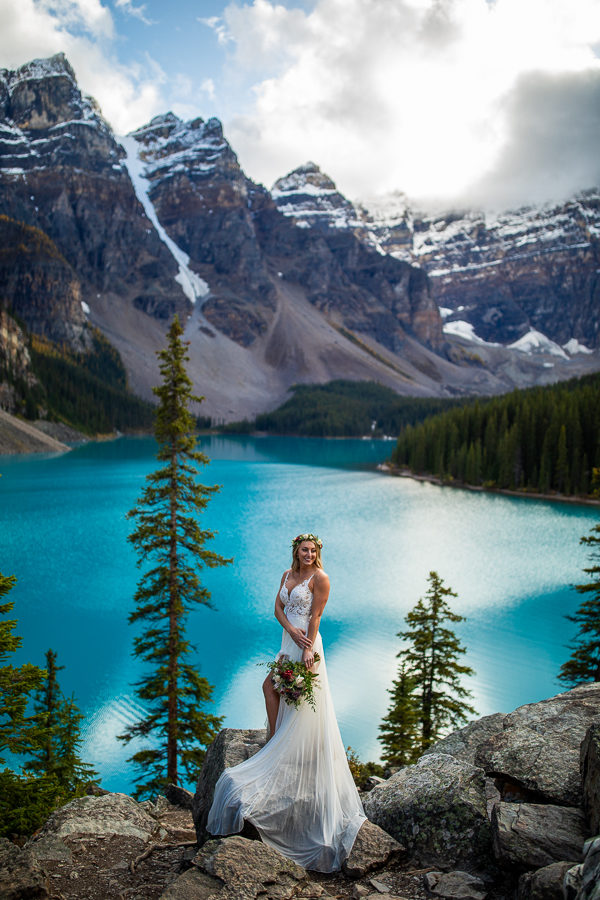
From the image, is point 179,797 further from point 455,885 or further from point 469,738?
point 455,885

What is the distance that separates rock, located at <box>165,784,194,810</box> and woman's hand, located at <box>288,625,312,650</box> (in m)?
5.64

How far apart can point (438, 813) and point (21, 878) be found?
477cm

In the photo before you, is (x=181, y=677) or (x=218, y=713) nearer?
(x=181, y=677)

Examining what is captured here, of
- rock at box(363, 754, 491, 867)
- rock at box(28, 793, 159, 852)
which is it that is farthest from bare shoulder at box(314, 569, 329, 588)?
rock at box(28, 793, 159, 852)

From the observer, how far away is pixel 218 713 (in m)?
22.5

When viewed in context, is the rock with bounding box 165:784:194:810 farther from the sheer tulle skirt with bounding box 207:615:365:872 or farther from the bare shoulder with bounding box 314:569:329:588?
the bare shoulder with bounding box 314:569:329:588

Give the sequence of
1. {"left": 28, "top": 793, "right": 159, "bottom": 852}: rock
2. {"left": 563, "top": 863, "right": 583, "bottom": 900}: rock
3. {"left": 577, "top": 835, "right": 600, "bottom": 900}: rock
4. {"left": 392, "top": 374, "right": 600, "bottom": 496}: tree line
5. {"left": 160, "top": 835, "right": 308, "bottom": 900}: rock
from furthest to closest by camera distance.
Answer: {"left": 392, "top": 374, "right": 600, "bottom": 496}: tree line
{"left": 28, "top": 793, "right": 159, "bottom": 852}: rock
{"left": 160, "top": 835, "right": 308, "bottom": 900}: rock
{"left": 563, "top": 863, "right": 583, "bottom": 900}: rock
{"left": 577, "top": 835, "right": 600, "bottom": 900}: rock

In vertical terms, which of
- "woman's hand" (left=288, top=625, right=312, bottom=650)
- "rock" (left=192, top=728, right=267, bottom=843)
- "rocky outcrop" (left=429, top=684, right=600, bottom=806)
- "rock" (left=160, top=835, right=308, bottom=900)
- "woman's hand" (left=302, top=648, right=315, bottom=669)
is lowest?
"rock" (left=192, top=728, right=267, bottom=843)

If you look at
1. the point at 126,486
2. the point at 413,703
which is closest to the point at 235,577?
the point at 413,703

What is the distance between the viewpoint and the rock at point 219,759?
809cm

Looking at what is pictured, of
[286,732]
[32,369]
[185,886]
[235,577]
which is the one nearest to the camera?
[185,886]

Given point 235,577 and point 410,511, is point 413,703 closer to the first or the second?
point 235,577

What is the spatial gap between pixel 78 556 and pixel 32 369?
130556 millimetres

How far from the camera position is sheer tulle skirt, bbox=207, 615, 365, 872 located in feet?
23.0
